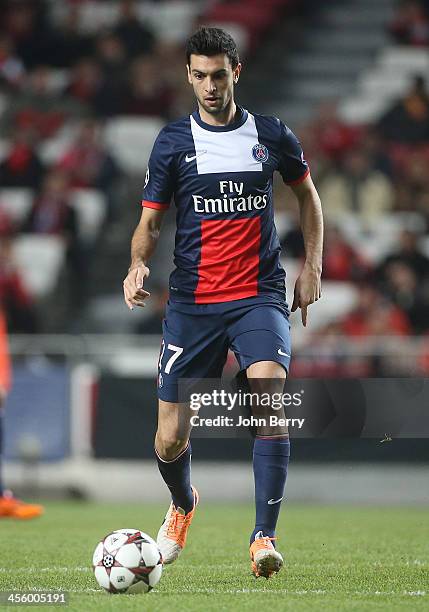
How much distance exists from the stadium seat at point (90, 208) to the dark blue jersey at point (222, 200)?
8.83m

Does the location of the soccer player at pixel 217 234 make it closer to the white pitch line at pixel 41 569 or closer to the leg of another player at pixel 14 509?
the white pitch line at pixel 41 569

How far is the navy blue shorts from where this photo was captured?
600 centimetres

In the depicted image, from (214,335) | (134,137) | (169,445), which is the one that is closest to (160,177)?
(214,335)

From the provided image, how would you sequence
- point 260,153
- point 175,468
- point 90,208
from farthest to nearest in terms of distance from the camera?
point 90,208 < point 175,468 < point 260,153

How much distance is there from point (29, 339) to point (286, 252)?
2.89m

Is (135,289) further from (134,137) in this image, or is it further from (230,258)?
(134,137)

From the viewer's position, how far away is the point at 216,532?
841 centimetres

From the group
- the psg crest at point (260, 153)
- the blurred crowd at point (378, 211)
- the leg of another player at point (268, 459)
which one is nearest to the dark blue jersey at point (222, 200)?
the psg crest at point (260, 153)

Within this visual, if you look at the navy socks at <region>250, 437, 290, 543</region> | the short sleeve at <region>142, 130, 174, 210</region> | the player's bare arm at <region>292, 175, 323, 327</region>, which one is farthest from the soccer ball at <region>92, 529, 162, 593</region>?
the short sleeve at <region>142, 130, 174, 210</region>

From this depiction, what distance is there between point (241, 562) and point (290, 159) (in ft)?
6.55

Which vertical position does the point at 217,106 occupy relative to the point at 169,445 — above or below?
above

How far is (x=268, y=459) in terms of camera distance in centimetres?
589

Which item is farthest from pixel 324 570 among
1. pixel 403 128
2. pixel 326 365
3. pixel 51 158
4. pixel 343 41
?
pixel 343 41

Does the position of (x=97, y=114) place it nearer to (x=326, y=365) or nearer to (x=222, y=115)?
(x=326, y=365)
